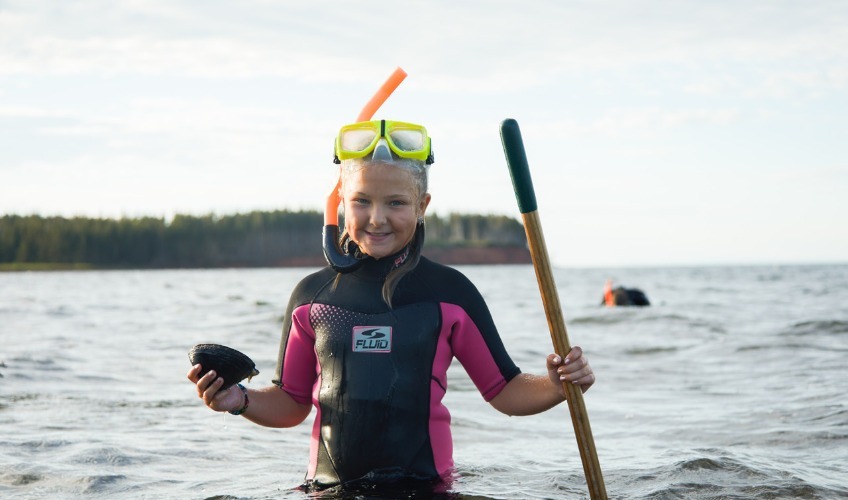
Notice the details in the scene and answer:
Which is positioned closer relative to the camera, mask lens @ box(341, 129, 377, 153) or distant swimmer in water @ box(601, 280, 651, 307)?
mask lens @ box(341, 129, 377, 153)

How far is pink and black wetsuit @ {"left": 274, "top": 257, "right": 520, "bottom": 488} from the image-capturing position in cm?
416

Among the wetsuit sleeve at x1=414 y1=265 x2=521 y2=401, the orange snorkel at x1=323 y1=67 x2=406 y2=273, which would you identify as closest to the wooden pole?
the wetsuit sleeve at x1=414 y1=265 x2=521 y2=401

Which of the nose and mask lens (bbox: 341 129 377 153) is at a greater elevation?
mask lens (bbox: 341 129 377 153)

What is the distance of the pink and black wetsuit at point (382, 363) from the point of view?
4.16 m

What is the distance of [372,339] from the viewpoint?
4188 mm

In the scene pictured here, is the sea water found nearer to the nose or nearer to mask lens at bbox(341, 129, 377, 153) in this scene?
the nose

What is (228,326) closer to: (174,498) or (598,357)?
(598,357)

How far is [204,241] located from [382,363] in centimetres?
11853

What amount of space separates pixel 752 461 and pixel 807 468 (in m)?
0.35

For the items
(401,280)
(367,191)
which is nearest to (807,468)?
(401,280)

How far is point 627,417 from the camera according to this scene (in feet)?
29.0

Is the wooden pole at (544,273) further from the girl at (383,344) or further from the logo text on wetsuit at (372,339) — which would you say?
the logo text on wetsuit at (372,339)

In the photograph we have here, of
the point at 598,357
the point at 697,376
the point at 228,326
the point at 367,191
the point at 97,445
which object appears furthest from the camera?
the point at 228,326

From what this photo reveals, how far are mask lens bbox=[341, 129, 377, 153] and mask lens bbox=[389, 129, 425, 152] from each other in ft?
0.30
